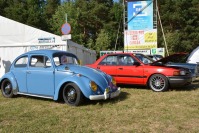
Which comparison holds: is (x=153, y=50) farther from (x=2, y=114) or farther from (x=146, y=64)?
(x=2, y=114)

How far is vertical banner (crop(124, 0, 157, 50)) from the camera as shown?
23047mm

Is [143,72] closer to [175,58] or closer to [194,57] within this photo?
[175,58]

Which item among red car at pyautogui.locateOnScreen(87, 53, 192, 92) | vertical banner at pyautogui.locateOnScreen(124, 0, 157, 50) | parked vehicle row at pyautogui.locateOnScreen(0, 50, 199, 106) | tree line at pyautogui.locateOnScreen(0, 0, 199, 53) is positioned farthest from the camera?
tree line at pyautogui.locateOnScreen(0, 0, 199, 53)

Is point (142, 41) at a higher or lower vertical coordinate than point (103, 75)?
higher

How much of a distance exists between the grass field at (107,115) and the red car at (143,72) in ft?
3.27

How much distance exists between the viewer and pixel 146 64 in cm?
959

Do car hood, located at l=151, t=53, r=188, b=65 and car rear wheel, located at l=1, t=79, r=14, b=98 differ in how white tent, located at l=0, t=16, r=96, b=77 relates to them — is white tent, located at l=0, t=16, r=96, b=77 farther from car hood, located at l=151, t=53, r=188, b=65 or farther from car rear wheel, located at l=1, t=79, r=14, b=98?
car hood, located at l=151, t=53, r=188, b=65

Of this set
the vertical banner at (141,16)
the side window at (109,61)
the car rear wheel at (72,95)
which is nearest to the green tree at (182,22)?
the vertical banner at (141,16)

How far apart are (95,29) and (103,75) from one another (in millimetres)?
47169

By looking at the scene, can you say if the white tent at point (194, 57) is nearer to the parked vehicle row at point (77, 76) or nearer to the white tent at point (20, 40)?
the parked vehicle row at point (77, 76)

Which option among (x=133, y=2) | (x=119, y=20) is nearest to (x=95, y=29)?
(x=119, y=20)

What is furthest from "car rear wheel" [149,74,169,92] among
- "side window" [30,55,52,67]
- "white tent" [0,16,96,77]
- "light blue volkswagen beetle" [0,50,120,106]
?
"white tent" [0,16,96,77]

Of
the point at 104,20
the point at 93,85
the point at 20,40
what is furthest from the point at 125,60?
the point at 104,20

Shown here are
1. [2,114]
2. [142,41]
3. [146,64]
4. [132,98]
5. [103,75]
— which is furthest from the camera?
[142,41]
